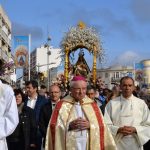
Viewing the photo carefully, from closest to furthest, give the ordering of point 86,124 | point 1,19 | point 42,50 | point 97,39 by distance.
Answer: point 86,124
point 97,39
point 1,19
point 42,50

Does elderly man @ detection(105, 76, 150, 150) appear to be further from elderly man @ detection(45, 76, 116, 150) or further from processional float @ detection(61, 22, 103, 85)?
processional float @ detection(61, 22, 103, 85)

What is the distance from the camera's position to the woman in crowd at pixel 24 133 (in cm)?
900

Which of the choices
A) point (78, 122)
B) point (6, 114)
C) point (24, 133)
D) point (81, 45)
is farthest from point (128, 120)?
point (81, 45)

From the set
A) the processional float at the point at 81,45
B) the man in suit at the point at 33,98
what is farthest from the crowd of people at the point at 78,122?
the processional float at the point at 81,45

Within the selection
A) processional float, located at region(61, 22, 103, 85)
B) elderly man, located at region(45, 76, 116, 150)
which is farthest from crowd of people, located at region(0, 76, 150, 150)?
processional float, located at region(61, 22, 103, 85)

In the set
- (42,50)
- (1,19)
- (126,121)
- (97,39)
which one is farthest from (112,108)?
(42,50)

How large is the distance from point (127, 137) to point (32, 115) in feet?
6.09

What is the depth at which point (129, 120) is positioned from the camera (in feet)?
27.7

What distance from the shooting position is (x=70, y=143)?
7.54 m

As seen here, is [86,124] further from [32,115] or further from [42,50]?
[42,50]

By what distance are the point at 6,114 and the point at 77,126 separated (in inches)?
55.8

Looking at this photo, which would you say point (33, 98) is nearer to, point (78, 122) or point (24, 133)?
point (24, 133)

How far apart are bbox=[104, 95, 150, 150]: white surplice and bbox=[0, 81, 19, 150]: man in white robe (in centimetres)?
237

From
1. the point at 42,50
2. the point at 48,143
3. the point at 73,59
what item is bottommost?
the point at 48,143
